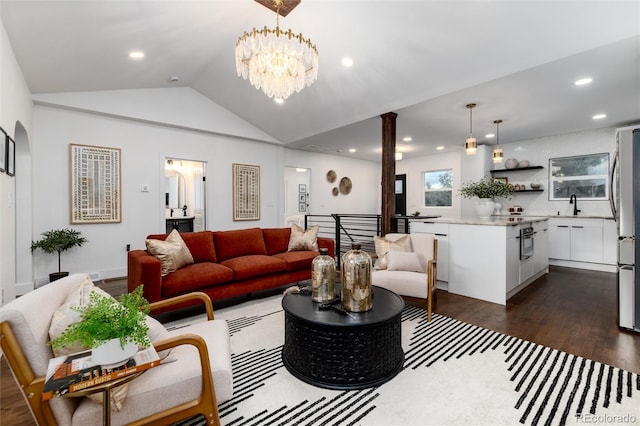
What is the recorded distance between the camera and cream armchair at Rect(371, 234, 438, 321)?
2.88 m

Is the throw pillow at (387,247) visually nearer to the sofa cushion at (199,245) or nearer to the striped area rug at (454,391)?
the striped area rug at (454,391)

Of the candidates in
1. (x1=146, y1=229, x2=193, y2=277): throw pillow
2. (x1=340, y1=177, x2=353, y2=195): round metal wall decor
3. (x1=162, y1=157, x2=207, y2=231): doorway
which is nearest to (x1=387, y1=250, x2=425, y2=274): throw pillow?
(x1=146, y1=229, x2=193, y2=277): throw pillow

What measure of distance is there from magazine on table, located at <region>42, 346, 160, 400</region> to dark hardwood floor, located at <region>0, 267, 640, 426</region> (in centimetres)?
95

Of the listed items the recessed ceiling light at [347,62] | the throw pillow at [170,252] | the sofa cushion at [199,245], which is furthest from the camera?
the recessed ceiling light at [347,62]

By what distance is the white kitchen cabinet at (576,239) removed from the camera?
508cm

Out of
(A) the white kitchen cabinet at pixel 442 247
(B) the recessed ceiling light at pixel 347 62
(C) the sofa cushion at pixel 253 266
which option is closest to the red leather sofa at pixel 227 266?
(C) the sofa cushion at pixel 253 266

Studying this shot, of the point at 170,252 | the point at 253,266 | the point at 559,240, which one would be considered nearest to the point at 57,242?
the point at 170,252

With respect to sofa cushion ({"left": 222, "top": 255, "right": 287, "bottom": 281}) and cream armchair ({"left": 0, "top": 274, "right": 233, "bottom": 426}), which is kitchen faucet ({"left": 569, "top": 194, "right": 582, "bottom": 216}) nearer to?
sofa cushion ({"left": 222, "top": 255, "right": 287, "bottom": 281})

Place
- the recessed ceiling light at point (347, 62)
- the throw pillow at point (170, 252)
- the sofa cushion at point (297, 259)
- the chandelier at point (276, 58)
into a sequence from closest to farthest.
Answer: the chandelier at point (276, 58) < the throw pillow at point (170, 252) < the recessed ceiling light at point (347, 62) < the sofa cushion at point (297, 259)

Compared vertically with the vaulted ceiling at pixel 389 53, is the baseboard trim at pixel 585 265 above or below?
below

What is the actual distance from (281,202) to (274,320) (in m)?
4.41

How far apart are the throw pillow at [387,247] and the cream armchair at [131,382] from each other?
2191 mm

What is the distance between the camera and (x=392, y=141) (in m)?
4.55

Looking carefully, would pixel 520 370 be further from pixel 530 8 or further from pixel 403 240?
pixel 530 8
